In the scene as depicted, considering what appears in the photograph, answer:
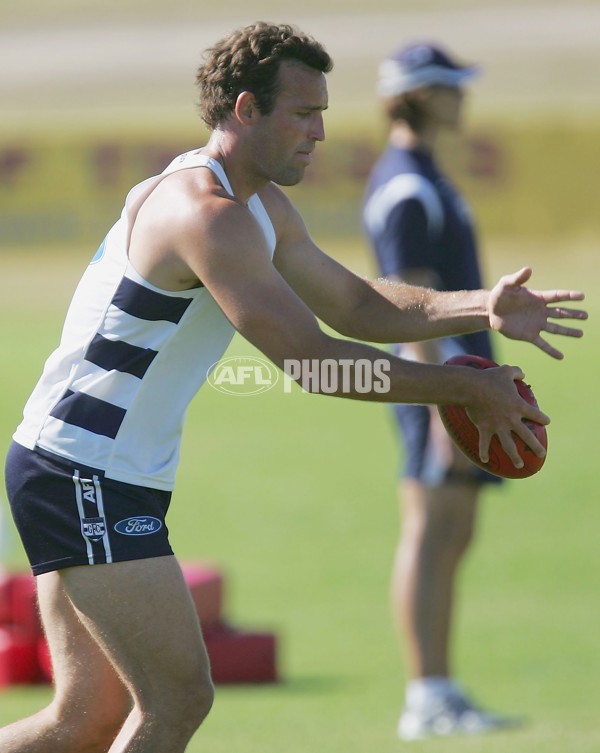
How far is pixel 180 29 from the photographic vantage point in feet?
160

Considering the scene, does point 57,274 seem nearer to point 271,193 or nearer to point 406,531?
point 406,531

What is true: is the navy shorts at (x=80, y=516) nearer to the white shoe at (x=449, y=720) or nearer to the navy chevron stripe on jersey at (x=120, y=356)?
the navy chevron stripe on jersey at (x=120, y=356)

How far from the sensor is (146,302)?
3.98 metres

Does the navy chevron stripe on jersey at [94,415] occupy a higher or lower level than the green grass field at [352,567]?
higher

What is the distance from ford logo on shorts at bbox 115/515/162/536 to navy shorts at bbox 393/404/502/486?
8.09 feet

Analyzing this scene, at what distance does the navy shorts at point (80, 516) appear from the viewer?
395cm

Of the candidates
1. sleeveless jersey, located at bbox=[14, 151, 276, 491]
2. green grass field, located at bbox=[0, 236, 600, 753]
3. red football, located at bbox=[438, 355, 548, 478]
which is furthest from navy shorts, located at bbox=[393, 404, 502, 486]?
sleeveless jersey, located at bbox=[14, 151, 276, 491]

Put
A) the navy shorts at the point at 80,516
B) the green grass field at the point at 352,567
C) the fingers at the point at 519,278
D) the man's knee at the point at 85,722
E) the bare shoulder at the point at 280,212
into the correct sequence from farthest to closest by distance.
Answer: the green grass field at the point at 352,567, the bare shoulder at the point at 280,212, the fingers at the point at 519,278, the man's knee at the point at 85,722, the navy shorts at the point at 80,516

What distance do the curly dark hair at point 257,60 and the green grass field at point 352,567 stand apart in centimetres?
267

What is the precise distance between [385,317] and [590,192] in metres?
21.0

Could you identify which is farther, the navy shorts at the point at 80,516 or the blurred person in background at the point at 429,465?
the blurred person in background at the point at 429,465

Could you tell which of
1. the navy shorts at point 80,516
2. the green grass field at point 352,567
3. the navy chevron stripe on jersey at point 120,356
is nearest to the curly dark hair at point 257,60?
the navy chevron stripe on jersey at point 120,356

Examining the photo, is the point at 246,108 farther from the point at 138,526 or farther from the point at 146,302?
the point at 138,526

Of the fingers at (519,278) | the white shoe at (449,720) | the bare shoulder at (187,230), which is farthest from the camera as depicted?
the white shoe at (449,720)
